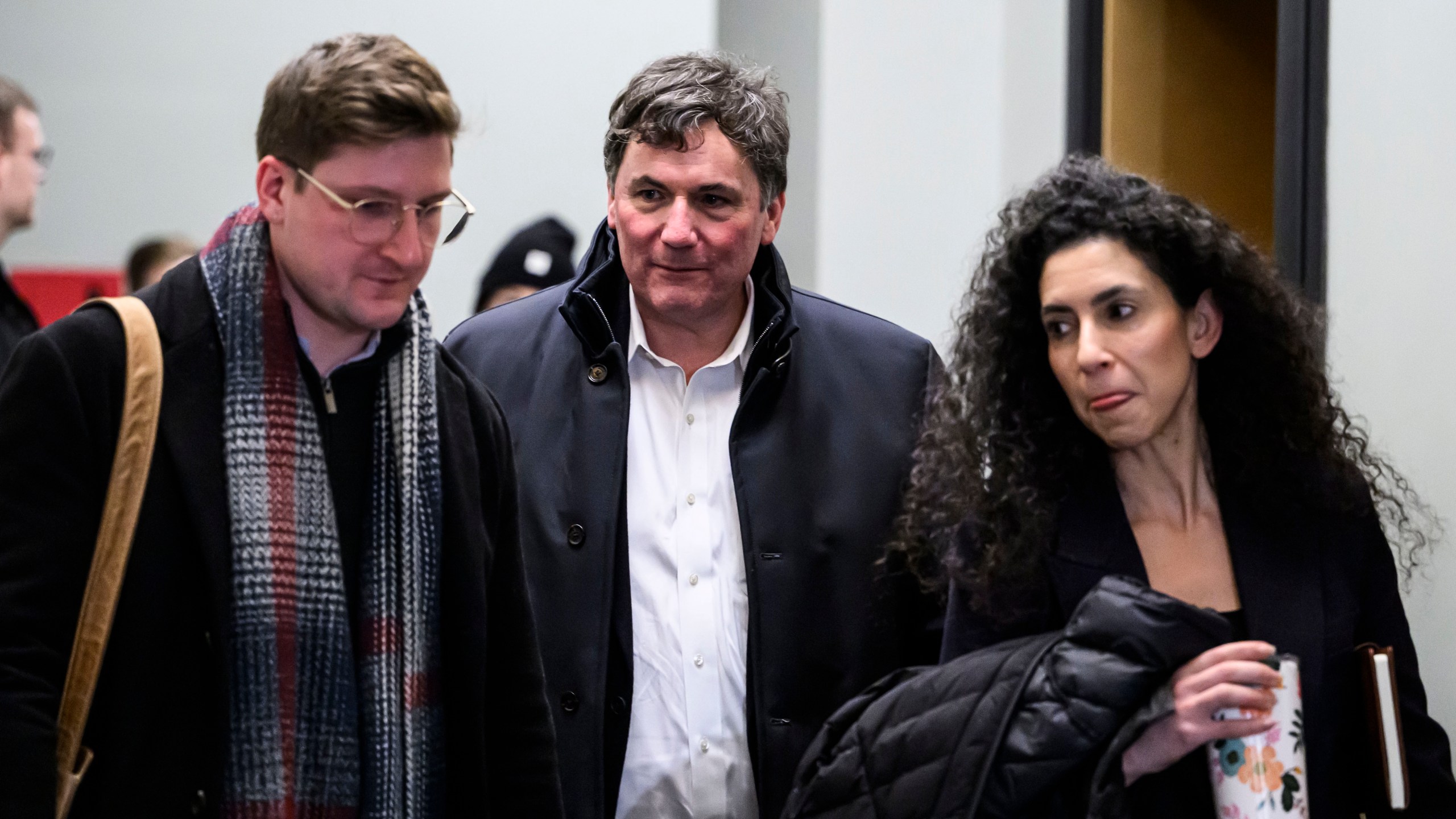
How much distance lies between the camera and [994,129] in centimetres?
463

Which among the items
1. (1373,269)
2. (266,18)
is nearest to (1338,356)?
(1373,269)

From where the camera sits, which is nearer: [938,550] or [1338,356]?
[938,550]

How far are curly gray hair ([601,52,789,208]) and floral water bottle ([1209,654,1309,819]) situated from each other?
1206mm

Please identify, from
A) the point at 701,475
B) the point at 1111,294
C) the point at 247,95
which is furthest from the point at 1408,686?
the point at 247,95

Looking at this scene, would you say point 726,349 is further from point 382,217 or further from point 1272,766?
point 1272,766

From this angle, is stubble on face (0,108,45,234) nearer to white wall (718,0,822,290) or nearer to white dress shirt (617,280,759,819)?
white dress shirt (617,280,759,819)

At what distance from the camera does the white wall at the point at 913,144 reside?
15.2ft

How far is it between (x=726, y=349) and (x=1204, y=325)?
801 millimetres

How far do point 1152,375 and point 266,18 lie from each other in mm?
4178

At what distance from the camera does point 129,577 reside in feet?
5.55

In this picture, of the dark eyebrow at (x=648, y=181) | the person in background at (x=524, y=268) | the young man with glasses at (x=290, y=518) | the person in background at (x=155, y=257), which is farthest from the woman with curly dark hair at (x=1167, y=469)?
the person in background at (x=155, y=257)

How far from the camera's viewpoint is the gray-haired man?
245 centimetres

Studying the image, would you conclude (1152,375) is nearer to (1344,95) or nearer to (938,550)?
(938,550)

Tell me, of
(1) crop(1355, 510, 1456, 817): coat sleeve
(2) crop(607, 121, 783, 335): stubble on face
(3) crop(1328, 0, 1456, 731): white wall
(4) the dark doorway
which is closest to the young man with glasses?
(2) crop(607, 121, 783, 335): stubble on face
